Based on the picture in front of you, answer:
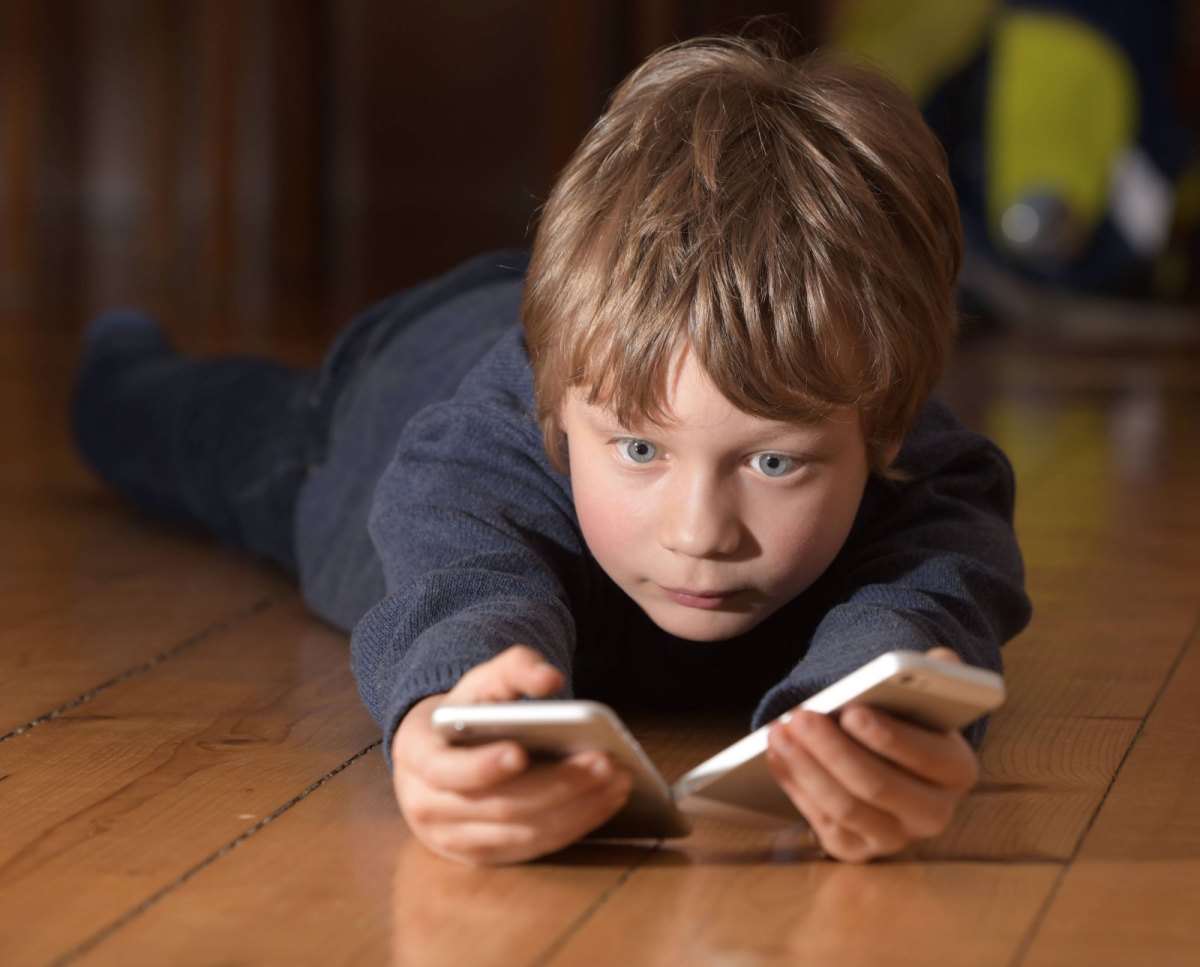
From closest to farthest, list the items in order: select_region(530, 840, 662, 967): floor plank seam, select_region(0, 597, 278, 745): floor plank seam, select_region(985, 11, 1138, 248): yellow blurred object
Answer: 1. select_region(530, 840, 662, 967): floor plank seam
2. select_region(0, 597, 278, 745): floor plank seam
3. select_region(985, 11, 1138, 248): yellow blurred object

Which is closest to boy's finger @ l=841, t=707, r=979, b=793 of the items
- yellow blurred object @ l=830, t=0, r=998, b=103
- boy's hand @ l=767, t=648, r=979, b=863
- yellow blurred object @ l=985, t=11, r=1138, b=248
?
boy's hand @ l=767, t=648, r=979, b=863

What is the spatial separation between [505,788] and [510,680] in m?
0.04

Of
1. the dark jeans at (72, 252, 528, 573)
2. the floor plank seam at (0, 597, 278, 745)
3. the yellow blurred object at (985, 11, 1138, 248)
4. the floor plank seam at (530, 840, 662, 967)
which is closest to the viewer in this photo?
the floor plank seam at (530, 840, 662, 967)

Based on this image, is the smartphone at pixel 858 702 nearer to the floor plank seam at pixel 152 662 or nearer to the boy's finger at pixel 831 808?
the boy's finger at pixel 831 808

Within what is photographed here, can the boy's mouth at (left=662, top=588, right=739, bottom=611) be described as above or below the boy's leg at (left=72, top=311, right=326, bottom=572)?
above

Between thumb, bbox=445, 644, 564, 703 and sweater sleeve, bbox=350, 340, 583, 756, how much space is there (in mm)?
41

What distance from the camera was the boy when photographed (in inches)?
25.5

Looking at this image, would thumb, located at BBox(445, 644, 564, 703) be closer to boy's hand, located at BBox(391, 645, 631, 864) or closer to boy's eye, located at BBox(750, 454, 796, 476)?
boy's hand, located at BBox(391, 645, 631, 864)

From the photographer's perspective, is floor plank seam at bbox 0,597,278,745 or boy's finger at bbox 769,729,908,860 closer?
boy's finger at bbox 769,729,908,860

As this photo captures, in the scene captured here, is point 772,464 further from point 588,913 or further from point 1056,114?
point 1056,114

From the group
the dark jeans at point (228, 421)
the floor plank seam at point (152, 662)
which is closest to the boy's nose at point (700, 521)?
the floor plank seam at point (152, 662)

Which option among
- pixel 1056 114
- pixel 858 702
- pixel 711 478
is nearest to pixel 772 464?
pixel 711 478

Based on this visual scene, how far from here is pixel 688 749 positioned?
2.72 feet

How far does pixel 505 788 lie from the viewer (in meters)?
0.63
